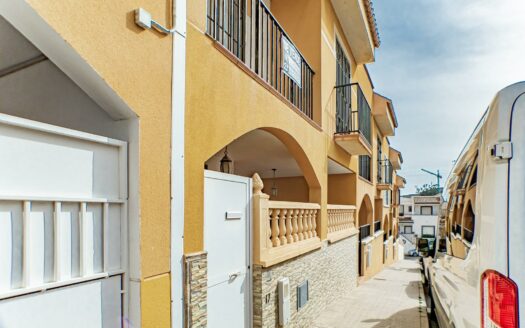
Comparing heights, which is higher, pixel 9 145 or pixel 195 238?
pixel 9 145

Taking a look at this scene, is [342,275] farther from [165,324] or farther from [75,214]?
[75,214]

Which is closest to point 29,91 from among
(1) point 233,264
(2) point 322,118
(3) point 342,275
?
(1) point 233,264

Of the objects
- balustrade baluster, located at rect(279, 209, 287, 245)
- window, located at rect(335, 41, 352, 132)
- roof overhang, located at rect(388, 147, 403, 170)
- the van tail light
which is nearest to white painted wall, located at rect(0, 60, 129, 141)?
the van tail light

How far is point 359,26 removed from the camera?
385 inches

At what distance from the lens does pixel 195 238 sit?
3.38m

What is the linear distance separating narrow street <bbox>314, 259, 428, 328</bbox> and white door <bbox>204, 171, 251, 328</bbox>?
2.94 metres

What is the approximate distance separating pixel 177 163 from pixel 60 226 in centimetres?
109

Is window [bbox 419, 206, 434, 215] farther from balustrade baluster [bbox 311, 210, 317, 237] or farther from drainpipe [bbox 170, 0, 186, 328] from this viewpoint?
drainpipe [bbox 170, 0, 186, 328]

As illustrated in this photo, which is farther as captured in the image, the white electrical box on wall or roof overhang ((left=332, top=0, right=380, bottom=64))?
roof overhang ((left=332, top=0, right=380, bottom=64))

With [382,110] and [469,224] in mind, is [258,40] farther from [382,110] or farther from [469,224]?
[382,110]

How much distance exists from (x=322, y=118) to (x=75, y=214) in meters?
6.20

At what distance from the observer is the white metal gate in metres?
1.94

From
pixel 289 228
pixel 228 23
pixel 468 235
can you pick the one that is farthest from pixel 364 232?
pixel 468 235

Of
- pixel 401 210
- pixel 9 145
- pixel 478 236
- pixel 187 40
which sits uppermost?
pixel 187 40
